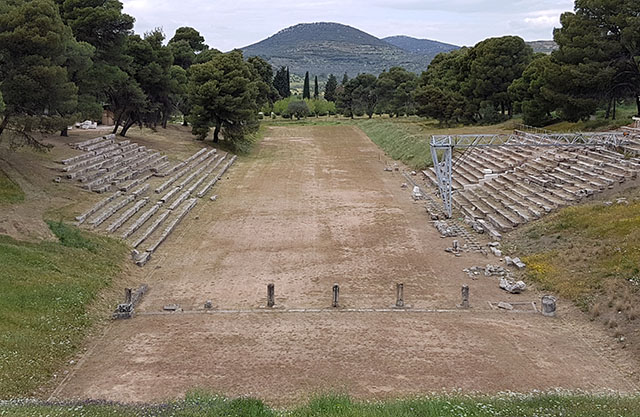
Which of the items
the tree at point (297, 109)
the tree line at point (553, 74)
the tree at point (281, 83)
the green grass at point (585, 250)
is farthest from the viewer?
the tree at point (281, 83)

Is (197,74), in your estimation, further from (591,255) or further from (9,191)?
(591,255)

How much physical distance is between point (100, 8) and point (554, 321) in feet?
105

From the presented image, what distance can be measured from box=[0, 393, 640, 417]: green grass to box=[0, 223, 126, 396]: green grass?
113 inches

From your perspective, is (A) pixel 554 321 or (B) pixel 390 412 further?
(A) pixel 554 321

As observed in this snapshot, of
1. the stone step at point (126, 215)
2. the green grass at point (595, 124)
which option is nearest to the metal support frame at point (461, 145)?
the green grass at point (595, 124)

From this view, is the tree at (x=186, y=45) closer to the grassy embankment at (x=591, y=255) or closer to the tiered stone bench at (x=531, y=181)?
the tiered stone bench at (x=531, y=181)

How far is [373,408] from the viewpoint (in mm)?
9242

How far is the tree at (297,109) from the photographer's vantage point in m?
90.3

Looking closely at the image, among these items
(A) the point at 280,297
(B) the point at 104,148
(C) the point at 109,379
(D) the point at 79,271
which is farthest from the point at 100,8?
(C) the point at 109,379

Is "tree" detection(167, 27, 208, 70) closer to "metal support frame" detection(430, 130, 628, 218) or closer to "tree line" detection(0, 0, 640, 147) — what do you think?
"tree line" detection(0, 0, 640, 147)

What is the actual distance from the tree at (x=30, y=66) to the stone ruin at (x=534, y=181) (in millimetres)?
19388

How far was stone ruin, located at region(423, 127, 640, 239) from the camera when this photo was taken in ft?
82.4

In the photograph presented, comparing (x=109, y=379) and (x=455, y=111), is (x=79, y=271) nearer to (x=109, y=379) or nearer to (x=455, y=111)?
(x=109, y=379)

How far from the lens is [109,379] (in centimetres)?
1236
